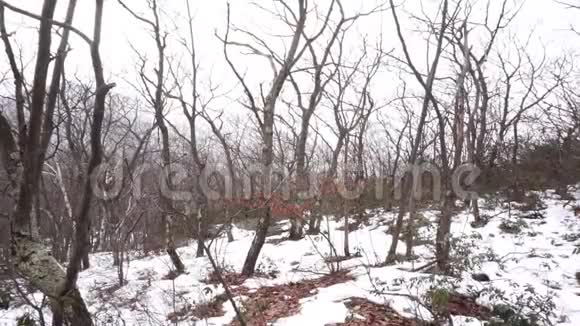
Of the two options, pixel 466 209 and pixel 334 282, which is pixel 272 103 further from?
pixel 466 209

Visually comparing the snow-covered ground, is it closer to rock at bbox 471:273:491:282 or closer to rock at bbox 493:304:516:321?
rock at bbox 471:273:491:282

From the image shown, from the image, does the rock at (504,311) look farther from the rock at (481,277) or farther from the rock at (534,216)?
the rock at (534,216)

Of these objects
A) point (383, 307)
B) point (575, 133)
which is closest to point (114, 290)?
point (383, 307)

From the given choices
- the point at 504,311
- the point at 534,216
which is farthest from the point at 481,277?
the point at 534,216

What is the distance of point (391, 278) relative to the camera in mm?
5465

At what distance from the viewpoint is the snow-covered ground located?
4.55 metres

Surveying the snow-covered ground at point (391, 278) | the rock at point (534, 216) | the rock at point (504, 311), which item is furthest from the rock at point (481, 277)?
the rock at point (534, 216)

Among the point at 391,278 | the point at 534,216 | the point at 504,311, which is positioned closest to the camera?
the point at 504,311

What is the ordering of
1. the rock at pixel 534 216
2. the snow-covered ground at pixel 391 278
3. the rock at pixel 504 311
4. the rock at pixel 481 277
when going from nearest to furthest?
the rock at pixel 504 311, the snow-covered ground at pixel 391 278, the rock at pixel 481 277, the rock at pixel 534 216

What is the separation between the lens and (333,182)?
7012mm

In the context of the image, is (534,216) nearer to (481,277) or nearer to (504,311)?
(481,277)

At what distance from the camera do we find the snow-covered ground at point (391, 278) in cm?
455

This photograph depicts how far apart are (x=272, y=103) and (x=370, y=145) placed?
16782 mm

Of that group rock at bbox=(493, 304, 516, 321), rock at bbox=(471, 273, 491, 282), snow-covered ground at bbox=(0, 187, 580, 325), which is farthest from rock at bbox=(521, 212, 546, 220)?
rock at bbox=(493, 304, 516, 321)
